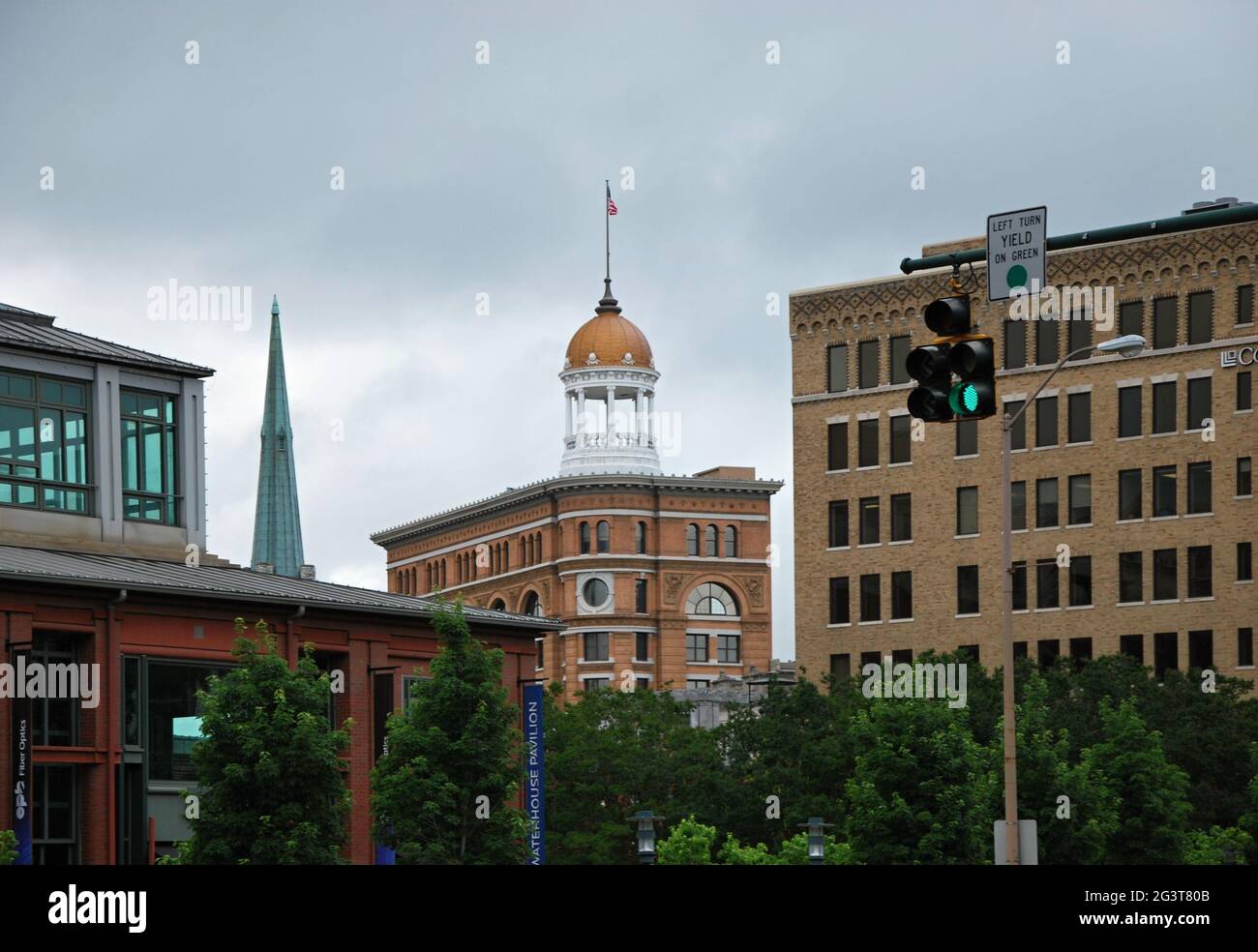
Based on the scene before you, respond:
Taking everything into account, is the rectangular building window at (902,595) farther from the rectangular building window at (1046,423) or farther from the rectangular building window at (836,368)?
the rectangular building window at (836,368)

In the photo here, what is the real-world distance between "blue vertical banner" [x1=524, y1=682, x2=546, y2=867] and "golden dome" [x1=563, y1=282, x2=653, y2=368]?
90452 mm

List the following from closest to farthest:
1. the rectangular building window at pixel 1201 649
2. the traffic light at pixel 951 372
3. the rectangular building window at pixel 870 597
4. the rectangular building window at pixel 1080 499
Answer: the traffic light at pixel 951 372
the rectangular building window at pixel 1201 649
the rectangular building window at pixel 1080 499
the rectangular building window at pixel 870 597

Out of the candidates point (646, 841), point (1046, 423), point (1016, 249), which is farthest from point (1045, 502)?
point (1016, 249)

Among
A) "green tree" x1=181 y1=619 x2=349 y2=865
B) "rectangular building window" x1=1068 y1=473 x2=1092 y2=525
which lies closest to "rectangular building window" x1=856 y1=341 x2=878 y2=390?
"rectangular building window" x1=1068 y1=473 x2=1092 y2=525

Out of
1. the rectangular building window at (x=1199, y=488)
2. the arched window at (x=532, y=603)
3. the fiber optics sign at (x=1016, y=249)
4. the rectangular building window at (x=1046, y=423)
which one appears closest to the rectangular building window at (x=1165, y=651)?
the rectangular building window at (x=1199, y=488)

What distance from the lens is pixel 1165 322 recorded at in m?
83.4

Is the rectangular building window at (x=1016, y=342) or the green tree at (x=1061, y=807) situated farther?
the rectangular building window at (x=1016, y=342)

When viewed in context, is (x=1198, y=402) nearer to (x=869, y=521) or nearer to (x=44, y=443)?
(x=869, y=521)

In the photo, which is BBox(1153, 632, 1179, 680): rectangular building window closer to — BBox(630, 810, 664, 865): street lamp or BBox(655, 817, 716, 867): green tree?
BBox(655, 817, 716, 867): green tree

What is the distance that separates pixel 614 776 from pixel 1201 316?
28.6 m

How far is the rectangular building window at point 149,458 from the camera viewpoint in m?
53.5

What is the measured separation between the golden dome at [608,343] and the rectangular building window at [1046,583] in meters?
61.3
